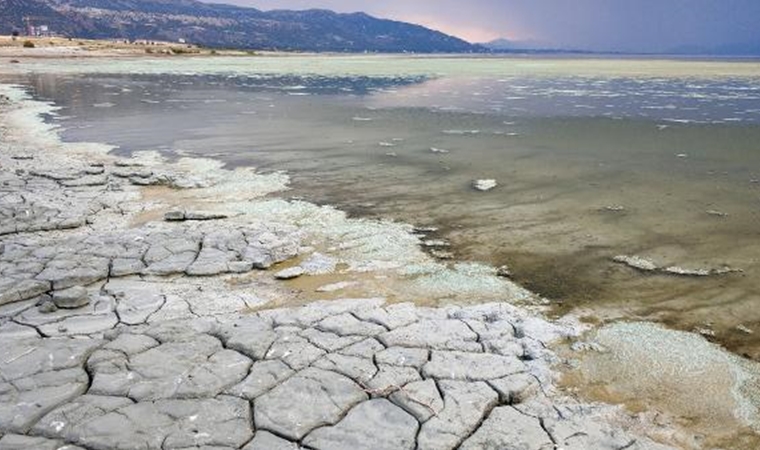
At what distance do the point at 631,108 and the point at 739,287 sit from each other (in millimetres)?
15893

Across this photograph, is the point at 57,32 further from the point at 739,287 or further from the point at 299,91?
the point at 739,287

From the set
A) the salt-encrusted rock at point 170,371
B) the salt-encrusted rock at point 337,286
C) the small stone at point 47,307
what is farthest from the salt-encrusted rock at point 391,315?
the small stone at point 47,307

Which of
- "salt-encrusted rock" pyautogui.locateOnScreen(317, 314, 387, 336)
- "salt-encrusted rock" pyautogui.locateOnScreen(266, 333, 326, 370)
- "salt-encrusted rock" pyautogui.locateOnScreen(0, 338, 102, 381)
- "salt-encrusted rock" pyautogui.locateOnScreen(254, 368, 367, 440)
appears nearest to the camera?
"salt-encrusted rock" pyautogui.locateOnScreen(254, 368, 367, 440)

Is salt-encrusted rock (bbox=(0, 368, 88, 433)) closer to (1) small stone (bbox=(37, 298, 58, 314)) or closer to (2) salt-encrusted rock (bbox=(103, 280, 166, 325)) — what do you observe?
(2) salt-encrusted rock (bbox=(103, 280, 166, 325))

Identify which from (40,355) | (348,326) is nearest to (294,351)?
(348,326)

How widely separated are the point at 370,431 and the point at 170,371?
1493mm

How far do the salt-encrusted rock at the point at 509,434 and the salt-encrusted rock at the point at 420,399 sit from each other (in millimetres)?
315

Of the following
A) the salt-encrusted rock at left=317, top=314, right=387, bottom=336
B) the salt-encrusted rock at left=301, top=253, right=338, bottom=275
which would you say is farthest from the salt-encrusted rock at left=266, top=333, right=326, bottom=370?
the salt-encrusted rock at left=301, top=253, right=338, bottom=275

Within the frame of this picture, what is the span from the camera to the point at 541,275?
6.12 metres

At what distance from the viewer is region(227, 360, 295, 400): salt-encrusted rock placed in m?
3.79

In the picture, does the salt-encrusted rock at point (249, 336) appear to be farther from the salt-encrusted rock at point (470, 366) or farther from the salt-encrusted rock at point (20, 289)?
the salt-encrusted rock at point (20, 289)

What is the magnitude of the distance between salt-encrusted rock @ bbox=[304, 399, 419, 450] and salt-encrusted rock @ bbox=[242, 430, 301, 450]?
0.32 feet

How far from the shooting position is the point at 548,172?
34.6 ft

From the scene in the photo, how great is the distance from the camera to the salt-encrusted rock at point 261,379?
379 cm
